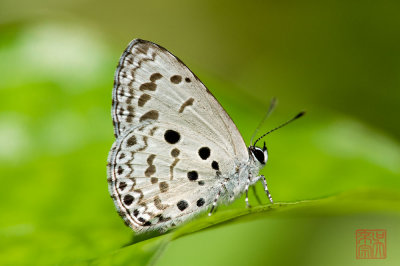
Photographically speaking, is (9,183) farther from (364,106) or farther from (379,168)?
(364,106)

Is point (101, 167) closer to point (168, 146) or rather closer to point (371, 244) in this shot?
point (168, 146)

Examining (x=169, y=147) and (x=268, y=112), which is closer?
(x=169, y=147)

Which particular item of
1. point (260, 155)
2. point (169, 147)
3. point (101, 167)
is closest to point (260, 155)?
point (260, 155)

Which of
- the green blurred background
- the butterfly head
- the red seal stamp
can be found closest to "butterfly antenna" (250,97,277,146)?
the green blurred background

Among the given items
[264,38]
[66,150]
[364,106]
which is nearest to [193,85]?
[66,150]

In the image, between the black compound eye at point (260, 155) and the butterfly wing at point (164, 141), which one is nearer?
the butterfly wing at point (164, 141)

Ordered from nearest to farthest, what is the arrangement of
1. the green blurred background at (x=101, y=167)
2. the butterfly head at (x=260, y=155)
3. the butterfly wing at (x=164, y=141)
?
the green blurred background at (x=101, y=167), the butterfly wing at (x=164, y=141), the butterfly head at (x=260, y=155)

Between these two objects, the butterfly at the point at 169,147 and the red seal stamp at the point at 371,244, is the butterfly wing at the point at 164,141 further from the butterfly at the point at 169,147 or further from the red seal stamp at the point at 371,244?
the red seal stamp at the point at 371,244

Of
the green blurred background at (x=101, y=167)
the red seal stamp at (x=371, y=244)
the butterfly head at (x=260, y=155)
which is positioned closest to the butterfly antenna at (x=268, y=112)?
the green blurred background at (x=101, y=167)
